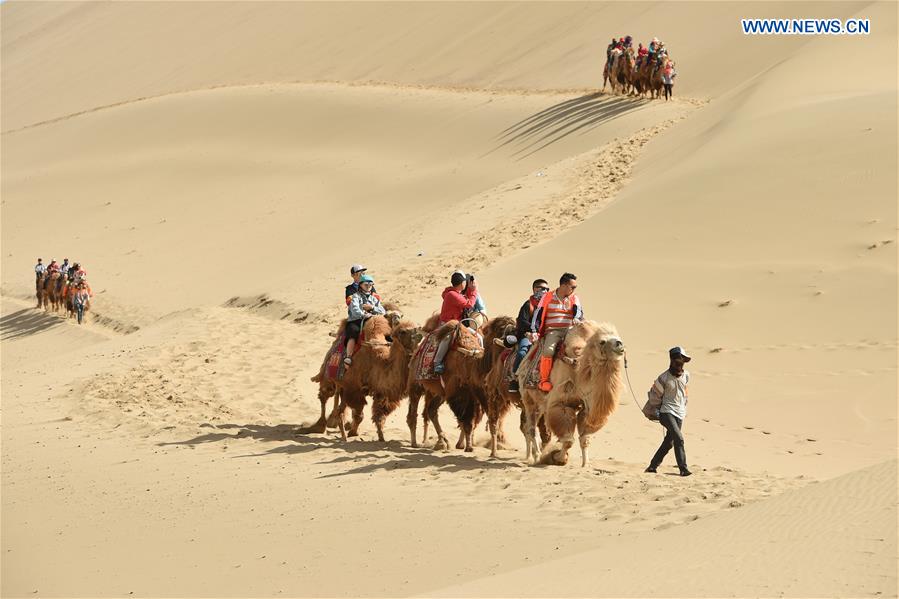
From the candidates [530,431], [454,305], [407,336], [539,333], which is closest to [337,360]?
[407,336]

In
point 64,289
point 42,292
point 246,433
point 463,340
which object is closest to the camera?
point 463,340

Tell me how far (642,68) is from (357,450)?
79.6 ft

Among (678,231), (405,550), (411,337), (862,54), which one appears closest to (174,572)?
(405,550)

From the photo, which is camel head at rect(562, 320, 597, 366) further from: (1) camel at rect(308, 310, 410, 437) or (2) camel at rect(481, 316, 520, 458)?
(1) camel at rect(308, 310, 410, 437)

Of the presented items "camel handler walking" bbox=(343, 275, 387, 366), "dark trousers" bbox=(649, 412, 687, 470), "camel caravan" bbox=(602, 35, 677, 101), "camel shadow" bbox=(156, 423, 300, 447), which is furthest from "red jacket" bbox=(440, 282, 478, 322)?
"camel caravan" bbox=(602, 35, 677, 101)

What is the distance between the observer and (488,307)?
20.3m

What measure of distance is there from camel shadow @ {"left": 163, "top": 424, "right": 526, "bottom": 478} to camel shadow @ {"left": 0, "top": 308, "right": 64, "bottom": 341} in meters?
17.5

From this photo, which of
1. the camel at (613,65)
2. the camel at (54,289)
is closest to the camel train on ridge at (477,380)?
the camel at (54,289)

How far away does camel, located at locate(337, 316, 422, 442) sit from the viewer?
14.1m

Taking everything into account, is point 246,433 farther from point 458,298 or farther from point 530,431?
point 530,431

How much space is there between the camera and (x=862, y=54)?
1102 inches

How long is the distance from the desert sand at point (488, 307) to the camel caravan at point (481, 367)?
0.51m

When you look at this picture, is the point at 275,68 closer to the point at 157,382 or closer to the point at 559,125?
the point at 559,125

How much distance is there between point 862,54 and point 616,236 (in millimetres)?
10025
